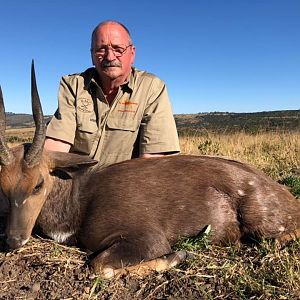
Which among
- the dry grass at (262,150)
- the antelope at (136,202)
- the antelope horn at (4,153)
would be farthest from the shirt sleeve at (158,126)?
the dry grass at (262,150)

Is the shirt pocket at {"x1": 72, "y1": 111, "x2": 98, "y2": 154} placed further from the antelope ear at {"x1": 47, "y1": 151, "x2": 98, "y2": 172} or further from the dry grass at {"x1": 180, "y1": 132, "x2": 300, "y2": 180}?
the dry grass at {"x1": 180, "y1": 132, "x2": 300, "y2": 180}

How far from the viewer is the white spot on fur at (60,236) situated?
14.2ft

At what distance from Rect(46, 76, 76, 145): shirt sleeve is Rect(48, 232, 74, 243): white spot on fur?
4.92ft

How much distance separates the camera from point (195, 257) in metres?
3.88

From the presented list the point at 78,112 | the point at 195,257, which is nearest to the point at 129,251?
the point at 195,257

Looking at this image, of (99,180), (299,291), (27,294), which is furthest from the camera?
(99,180)

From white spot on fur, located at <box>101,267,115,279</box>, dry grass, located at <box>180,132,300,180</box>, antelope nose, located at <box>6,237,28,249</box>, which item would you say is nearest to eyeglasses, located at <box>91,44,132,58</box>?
antelope nose, located at <box>6,237,28,249</box>

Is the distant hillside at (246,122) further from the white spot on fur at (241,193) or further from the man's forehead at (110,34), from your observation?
the white spot on fur at (241,193)

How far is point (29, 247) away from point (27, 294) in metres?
0.87

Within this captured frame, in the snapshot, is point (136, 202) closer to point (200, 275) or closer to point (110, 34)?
point (200, 275)

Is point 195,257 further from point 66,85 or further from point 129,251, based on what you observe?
point 66,85

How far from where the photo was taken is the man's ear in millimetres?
4344

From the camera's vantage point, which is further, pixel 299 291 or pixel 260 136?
pixel 260 136

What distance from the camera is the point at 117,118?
5914 mm
